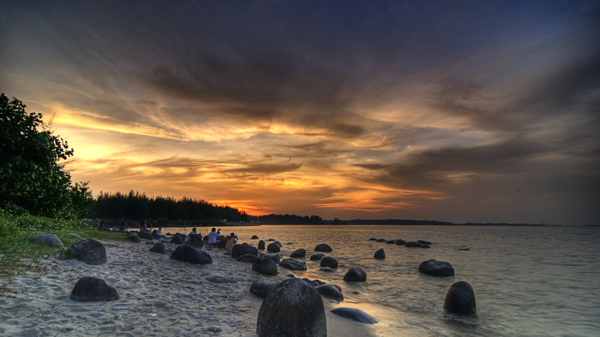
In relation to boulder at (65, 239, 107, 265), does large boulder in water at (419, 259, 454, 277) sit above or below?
below

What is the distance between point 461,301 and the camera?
9055 mm

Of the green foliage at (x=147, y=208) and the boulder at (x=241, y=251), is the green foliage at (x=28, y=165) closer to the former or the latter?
the boulder at (x=241, y=251)

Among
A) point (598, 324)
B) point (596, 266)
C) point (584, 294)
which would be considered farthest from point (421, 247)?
point (598, 324)

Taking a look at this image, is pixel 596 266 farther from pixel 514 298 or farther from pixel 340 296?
pixel 340 296

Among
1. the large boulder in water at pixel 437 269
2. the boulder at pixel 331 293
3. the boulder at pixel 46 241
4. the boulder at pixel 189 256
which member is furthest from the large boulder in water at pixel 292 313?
the large boulder in water at pixel 437 269

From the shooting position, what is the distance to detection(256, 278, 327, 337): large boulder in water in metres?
5.35

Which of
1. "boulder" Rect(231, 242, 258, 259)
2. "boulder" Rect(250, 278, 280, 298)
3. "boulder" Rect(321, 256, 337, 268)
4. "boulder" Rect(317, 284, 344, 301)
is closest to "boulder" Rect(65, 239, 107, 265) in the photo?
"boulder" Rect(250, 278, 280, 298)

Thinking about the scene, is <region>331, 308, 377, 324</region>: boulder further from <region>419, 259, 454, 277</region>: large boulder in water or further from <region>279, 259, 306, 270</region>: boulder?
<region>419, 259, 454, 277</region>: large boulder in water

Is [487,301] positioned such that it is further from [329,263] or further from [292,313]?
[292,313]

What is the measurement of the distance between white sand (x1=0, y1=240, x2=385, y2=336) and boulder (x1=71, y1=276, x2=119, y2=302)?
5.2 inches

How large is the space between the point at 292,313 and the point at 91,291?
3.95 metres

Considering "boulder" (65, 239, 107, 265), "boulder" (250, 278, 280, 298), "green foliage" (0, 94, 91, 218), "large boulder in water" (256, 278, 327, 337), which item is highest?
"green foliage" (0, 94, 91, 218)

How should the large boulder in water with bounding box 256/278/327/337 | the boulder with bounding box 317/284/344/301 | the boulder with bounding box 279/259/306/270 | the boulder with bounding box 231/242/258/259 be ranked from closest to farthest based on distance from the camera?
the large boulder in water with bounding box 256/278/327/337 < the boulder with bounding box 317/284/344/301 < the boulder with bounding box 279/259/306/270 < the boulder with bounding box 231/242/258/259

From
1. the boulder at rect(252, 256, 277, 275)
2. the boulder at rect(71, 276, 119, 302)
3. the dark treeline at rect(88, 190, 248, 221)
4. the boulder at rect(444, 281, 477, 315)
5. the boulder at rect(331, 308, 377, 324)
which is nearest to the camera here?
the boulder at rect(71, 276, 119, 302)
